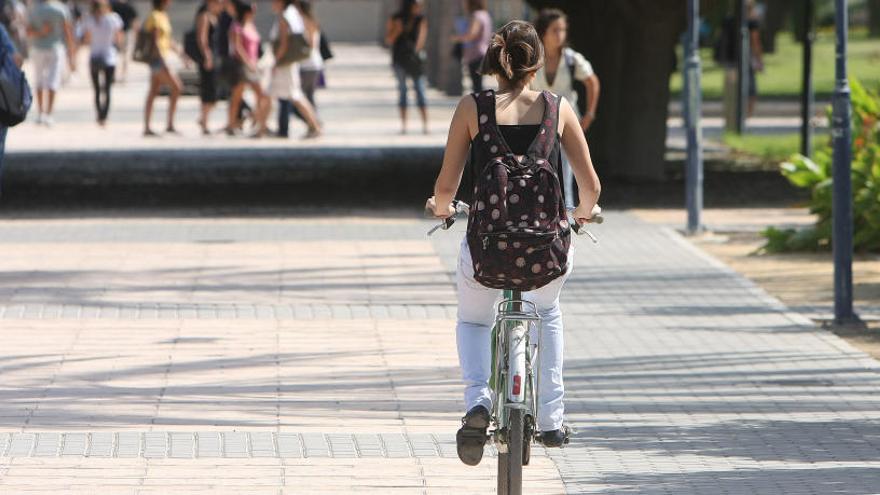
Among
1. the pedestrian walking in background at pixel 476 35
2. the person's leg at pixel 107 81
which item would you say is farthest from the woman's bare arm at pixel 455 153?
the person's leg at pixel 107 81

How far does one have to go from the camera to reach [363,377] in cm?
944

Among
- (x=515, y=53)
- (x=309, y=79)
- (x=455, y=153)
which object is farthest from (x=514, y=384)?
(x=309, y=79)

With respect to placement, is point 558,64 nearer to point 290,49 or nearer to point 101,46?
point 290,49

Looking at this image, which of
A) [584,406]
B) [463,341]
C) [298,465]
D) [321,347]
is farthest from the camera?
[321,347]

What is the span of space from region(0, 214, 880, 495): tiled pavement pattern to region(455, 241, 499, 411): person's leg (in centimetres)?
68

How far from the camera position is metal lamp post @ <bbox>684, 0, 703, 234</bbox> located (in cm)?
1566

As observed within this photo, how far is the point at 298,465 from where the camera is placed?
7348mm

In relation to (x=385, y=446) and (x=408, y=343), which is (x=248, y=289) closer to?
(x=408, y=343)

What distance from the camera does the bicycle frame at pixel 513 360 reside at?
621 centimetres

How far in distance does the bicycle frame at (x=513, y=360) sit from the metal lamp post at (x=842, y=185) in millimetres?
5106

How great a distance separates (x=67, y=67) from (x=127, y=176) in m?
24.5

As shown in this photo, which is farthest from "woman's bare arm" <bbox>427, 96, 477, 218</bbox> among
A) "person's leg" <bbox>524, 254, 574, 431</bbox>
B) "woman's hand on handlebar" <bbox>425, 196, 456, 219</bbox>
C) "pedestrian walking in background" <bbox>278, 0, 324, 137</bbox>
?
"pedestrian walking in background" <bbox>278, 0, 324, 137</bbox>

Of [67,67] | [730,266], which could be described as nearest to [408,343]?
[730,266]

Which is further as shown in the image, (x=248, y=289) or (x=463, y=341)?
(x=248, y=289)
